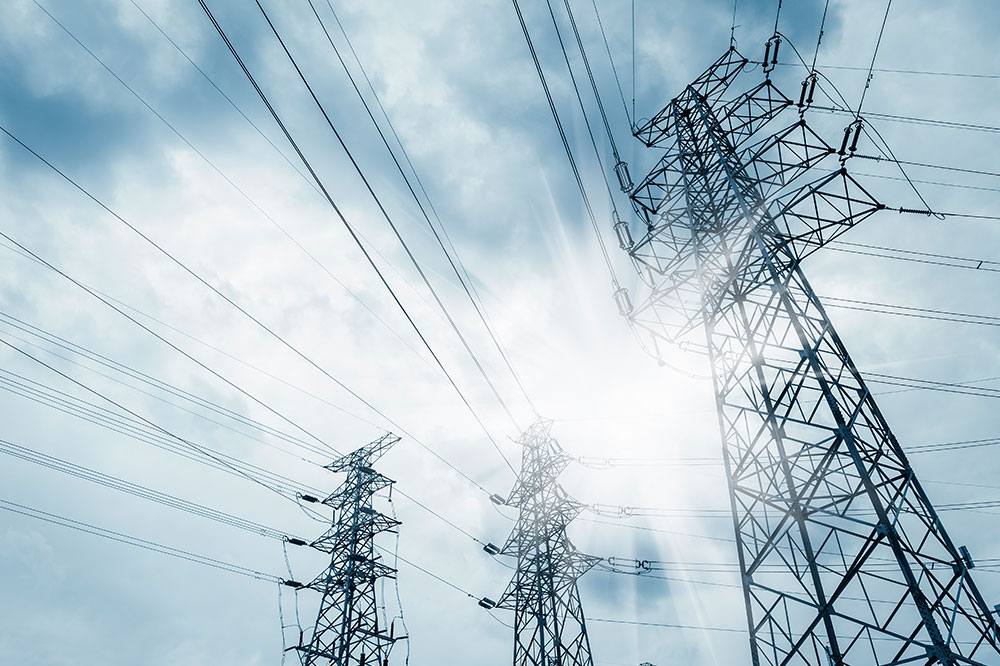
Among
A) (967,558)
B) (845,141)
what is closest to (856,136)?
(845,141)

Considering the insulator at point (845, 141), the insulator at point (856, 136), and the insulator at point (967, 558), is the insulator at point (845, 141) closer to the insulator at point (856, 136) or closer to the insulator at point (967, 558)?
the insulator at point (856, 136)

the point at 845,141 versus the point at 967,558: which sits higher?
the point at 845,141

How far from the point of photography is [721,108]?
12.1 metres

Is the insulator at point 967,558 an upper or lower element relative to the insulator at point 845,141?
lower

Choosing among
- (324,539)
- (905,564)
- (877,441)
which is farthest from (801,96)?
(324,539)

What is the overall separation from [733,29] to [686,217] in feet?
16.5

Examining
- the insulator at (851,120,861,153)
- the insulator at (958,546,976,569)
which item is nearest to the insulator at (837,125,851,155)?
the insulator at (851,120,861,153)

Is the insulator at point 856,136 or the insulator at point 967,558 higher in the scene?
the insulator at point 856,136

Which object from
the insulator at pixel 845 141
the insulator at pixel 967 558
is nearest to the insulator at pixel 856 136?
the insulator at pixel 845 141

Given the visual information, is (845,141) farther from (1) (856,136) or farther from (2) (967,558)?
(2) (967,558)

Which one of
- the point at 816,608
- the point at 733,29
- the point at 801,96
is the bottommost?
the point at 816,608

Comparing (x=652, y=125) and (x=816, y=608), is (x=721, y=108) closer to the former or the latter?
(x=652, y=125)

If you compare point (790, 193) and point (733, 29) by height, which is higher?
point (733, 29)

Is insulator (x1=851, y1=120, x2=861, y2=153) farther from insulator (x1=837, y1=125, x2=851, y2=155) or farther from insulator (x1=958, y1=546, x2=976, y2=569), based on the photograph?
insulator (x1=958, y1=546, x2=976, y2=569)
